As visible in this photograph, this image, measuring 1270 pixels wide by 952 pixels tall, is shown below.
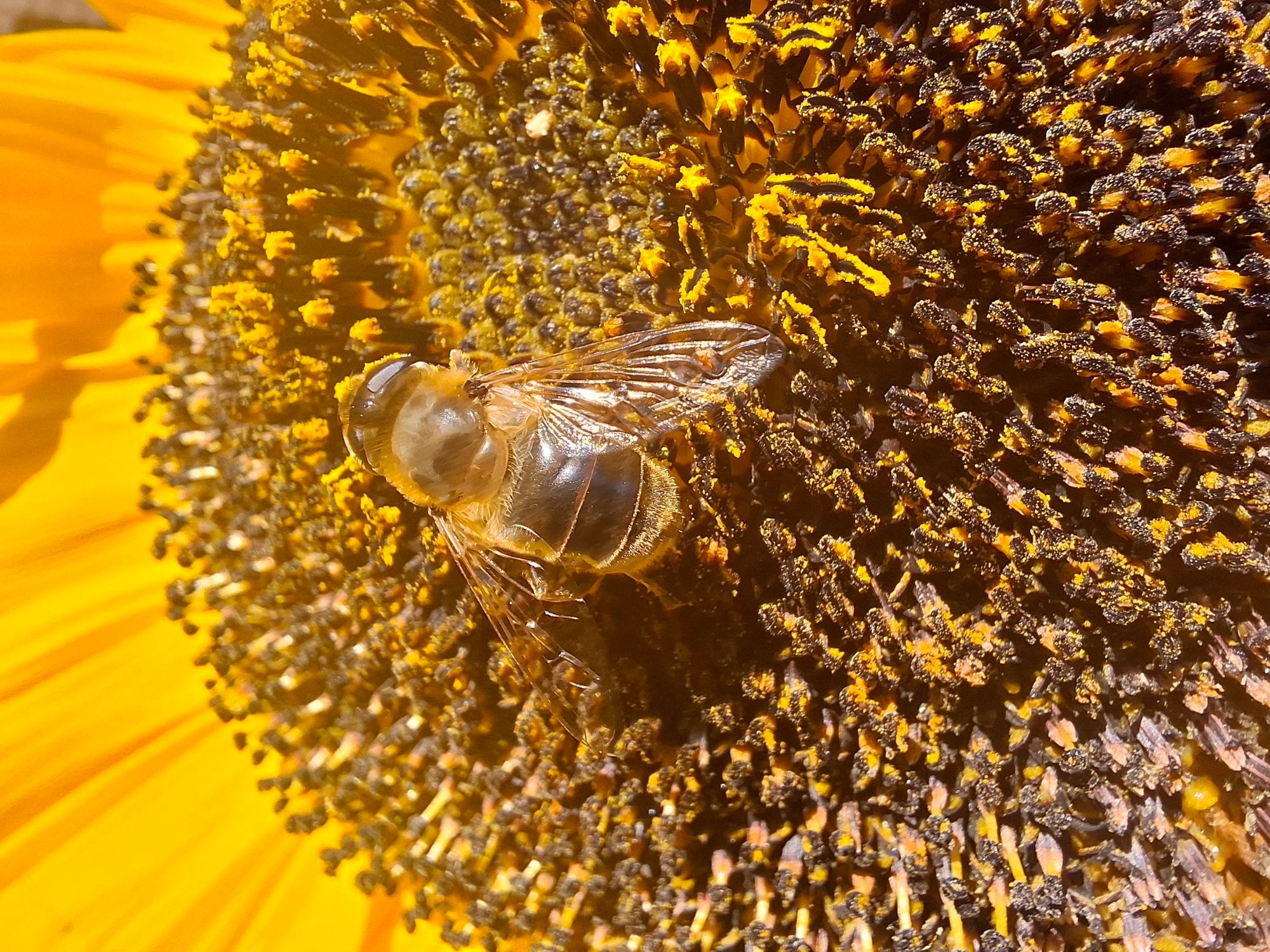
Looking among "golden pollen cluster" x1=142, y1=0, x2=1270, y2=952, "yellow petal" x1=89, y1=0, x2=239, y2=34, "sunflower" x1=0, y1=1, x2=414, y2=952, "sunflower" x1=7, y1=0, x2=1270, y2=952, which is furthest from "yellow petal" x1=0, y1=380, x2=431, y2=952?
"yellow petal" x1=89, y1=0, x2=239, y2=34

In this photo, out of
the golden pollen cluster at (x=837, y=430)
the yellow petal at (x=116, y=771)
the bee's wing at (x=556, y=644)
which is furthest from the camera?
the yellow petal at (x=116, y=771)

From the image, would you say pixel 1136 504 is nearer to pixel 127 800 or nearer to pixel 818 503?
pixel 818 503

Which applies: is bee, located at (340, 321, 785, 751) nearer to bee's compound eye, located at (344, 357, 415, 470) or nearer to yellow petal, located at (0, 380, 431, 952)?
bee's compound eye, located at (344, 357, 415, 470)

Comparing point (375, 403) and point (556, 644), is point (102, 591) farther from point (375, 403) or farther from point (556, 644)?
point (556, 644)

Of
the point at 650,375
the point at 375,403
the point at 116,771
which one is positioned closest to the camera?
the point at 650,375

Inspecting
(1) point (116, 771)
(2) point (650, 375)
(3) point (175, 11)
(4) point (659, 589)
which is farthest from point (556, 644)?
(3) point (175, 11)

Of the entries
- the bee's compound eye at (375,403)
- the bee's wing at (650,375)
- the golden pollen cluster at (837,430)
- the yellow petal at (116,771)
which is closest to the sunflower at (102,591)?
the yellow petal at (116,771)

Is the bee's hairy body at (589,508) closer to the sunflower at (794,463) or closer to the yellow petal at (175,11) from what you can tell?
the sunflower at (794,463)
